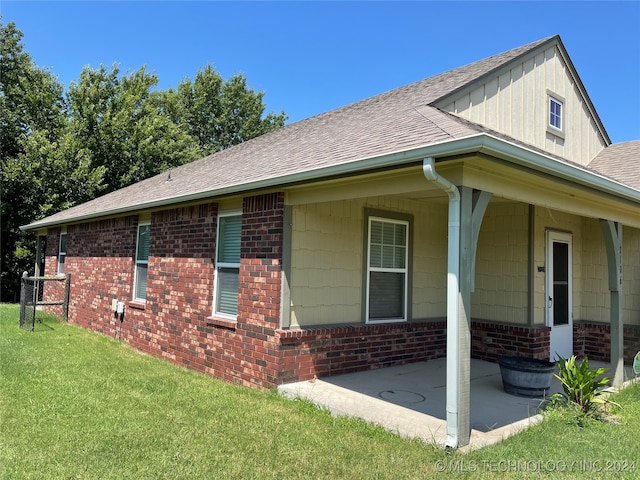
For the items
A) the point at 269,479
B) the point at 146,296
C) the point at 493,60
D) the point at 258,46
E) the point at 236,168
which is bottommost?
the point at 269,479

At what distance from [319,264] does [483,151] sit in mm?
3030

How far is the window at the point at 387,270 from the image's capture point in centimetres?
712

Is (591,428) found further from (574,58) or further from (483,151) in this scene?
(574,58)

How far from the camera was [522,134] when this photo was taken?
306 inches

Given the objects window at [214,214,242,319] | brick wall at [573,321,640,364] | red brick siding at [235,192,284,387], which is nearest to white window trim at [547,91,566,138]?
brick wall at [573,321,640,364]

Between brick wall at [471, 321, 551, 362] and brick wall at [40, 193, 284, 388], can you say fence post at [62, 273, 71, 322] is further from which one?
brick wall at [471, 321, 551, 362]

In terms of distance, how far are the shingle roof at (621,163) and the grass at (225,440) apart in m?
3.70

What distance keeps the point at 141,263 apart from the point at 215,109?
26.7 m

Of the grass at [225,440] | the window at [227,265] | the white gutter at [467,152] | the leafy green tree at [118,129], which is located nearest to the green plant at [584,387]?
the grass at [225,440]

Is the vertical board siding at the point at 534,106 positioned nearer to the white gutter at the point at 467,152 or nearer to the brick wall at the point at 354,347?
the white gutter at the point at 467,152

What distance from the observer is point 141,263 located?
31.2 ft

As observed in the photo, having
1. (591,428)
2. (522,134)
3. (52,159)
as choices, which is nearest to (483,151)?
(591,428)

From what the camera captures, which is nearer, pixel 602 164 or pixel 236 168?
pixel 236 168

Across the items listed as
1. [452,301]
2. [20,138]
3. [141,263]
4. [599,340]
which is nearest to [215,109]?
[20,138]
